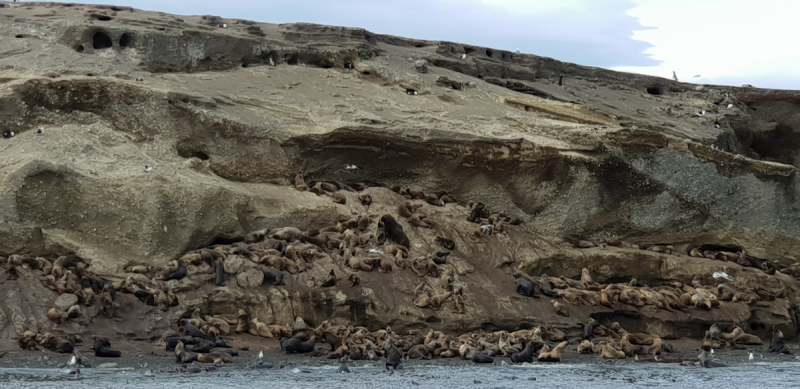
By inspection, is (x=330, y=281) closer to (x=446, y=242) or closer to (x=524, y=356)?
(x=446, y=242)

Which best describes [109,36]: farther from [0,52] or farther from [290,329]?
[290,329]

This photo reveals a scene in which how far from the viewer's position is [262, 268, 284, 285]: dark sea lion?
1560 cm

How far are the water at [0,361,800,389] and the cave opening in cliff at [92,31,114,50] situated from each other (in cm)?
918

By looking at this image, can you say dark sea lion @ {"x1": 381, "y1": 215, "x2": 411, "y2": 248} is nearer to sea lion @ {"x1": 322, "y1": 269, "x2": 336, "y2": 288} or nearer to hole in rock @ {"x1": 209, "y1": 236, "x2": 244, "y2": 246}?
sea lion @ {"x1": 322, "y1": 269, "x2": 336, "y2": 288}

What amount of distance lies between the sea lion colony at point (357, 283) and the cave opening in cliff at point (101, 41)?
16.4ft

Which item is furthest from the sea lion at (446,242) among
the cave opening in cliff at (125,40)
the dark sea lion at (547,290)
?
the cave opening in cliff at (125,40)

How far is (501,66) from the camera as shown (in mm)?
24688

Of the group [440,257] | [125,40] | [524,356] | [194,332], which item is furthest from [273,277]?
[125,40]

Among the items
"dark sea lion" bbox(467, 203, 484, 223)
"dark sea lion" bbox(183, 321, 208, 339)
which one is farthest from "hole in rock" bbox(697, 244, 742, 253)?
"dark sea lion" bbox(183, 321, 208, 339)

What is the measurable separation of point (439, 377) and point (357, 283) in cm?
385

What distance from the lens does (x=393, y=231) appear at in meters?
17.8

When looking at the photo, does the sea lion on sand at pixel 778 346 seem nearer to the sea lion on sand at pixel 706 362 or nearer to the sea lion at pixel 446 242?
the sea lion on sand at pixel 706 362

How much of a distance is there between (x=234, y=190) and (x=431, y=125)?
4684 millimetres

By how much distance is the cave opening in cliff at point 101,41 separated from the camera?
19281 mm
